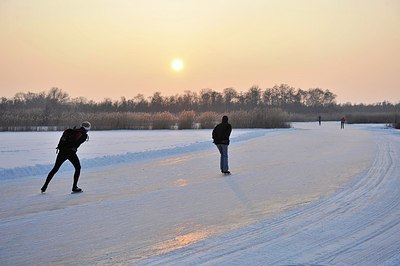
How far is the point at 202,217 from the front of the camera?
7.20 metres

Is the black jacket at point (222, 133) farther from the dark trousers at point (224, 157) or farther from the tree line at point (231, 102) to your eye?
the tree line at point (231, 102)

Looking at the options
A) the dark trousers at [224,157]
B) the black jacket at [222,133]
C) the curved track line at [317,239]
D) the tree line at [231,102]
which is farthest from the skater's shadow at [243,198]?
the tree line at [231,102]

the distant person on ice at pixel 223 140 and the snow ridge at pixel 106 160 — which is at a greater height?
the distant person on ice at pixel 223 140

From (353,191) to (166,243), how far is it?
545cm

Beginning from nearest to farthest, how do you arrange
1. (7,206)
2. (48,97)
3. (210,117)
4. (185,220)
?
(185,220), (7,206), (210,117), (48,97)

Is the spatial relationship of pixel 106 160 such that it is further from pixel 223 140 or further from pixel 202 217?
pixel 202 217

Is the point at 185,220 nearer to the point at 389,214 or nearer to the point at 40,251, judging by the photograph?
the point at 40,251

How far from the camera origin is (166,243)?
5.70 meters

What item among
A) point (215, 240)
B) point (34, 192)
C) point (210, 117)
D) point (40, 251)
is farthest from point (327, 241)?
point (210, 117)

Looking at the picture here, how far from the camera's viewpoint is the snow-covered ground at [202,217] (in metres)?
5.19

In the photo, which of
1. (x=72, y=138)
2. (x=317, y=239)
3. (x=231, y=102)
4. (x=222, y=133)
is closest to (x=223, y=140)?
(x=222, y=133)

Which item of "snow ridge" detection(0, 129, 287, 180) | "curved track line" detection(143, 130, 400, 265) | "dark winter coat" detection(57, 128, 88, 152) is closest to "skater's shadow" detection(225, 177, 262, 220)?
"curved track line" detection(143, 130, 400, 265)

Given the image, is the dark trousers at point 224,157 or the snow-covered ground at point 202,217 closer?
the snow-covered ground at point 202,217

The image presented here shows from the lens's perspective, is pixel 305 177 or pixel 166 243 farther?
pixel 305 177
